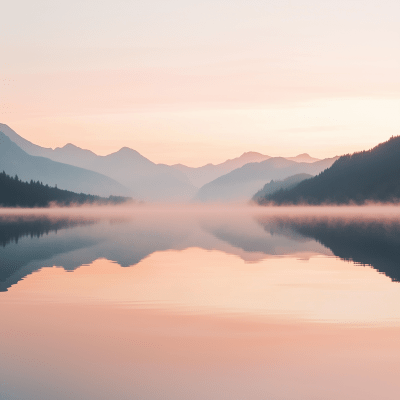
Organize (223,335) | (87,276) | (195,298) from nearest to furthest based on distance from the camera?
(223,335) → (195,298) → (87,276)

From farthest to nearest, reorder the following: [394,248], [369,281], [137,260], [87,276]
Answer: [394,248]
[137,260]
[87,276]
[369,281]

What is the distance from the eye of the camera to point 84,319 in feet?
64.2

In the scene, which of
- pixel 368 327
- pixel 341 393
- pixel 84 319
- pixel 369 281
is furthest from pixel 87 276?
pixel 341 393

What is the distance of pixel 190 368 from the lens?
14.1 meters

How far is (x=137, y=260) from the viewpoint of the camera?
3925cm

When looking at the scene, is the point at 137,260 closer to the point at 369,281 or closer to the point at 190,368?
the point at 369,281

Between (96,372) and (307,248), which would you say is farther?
(307,248)

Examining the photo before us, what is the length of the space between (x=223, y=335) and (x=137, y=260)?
74.0ft

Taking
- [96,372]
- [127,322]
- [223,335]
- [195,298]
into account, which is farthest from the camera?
[195,298]

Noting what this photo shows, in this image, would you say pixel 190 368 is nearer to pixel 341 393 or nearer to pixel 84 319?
pixel 341 393

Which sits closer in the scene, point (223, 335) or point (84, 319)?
point (223, 335)

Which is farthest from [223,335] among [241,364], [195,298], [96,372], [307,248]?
[307,248]

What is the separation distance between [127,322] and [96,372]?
5.27 m

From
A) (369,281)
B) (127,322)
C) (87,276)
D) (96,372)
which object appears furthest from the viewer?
(87,276)
